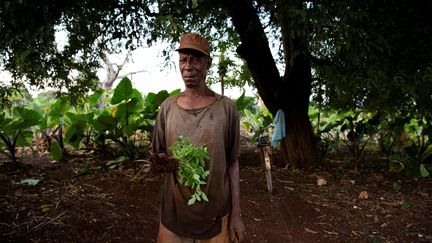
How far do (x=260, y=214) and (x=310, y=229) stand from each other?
0.59 meters

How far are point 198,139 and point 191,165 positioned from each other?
0.55 feet

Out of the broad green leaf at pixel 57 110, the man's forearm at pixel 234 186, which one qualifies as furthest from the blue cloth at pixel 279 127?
the broad green leaf at pixel 57 110

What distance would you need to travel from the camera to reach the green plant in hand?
6.31 feet

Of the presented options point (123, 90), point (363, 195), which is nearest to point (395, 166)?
point (363, 195)

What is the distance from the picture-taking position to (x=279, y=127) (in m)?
5.77

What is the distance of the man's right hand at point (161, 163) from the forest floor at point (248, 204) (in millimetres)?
2176

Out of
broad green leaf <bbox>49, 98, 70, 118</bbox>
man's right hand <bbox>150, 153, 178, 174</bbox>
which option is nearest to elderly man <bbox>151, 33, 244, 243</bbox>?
man's right hand <bbox>150, 153, 178, 174</bbox>

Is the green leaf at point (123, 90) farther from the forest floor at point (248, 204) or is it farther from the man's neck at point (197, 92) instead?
the man's neck at point (197, 92)

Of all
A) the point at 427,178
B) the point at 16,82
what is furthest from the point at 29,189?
the point at 427,178

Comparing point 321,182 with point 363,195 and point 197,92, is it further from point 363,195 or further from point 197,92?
point 197,92

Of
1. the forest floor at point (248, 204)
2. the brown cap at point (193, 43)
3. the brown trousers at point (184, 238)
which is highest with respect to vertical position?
the brown cap at point (193, 43)

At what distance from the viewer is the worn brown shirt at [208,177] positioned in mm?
2045

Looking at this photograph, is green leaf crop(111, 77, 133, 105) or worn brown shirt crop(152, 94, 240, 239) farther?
green leaf crop(111, 77, 133, 105)

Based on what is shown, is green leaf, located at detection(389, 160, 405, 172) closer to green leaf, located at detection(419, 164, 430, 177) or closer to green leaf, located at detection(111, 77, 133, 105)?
green leaf, located at detection(419, 164, 430, 177)
